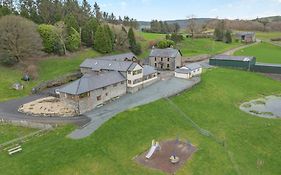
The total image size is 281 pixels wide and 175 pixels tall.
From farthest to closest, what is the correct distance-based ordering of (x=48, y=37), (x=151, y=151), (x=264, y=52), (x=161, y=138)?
(x=264, y=52) → (x=48, y=37) → (x=161, y=138) → (x=151, y=151)

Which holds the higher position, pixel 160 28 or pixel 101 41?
pixel 160 28

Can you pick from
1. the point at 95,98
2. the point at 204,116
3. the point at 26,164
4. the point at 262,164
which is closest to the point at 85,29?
the point at 95,98

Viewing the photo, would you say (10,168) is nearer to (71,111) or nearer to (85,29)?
(71,111)

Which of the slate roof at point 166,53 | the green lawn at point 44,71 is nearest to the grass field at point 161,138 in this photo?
the green lawn at point 44,71

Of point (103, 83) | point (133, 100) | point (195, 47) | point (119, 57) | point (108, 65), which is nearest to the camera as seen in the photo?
point (103, 83)

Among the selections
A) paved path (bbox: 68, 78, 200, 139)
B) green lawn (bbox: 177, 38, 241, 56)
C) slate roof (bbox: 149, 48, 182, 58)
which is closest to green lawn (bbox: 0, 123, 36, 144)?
paved path (bbox: 68, 78, 200, 139)

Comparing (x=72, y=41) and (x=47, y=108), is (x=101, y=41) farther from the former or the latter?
(x=47, y=108)

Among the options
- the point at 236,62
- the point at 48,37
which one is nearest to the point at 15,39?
the point at 48,37

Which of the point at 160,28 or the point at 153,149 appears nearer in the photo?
the point at 153,149
